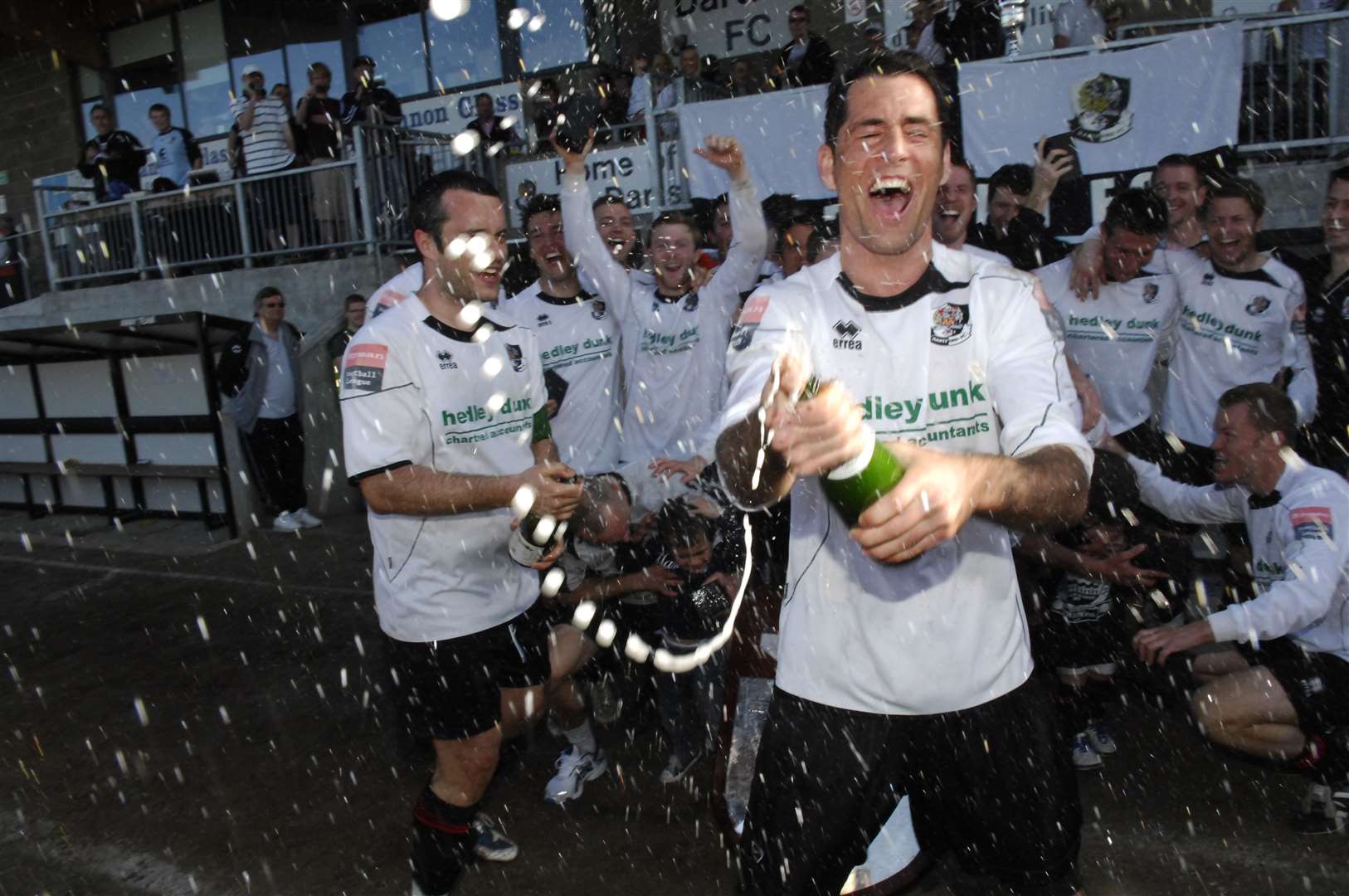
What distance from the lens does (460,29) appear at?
1839cm

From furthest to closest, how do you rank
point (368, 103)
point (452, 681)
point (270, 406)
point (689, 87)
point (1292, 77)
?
point (368, 103), point (689, 87), point (270, 406), point (1292, 77), point (452, 681)

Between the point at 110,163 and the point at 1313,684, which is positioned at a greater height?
the point at 110,163

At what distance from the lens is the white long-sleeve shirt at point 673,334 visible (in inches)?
211

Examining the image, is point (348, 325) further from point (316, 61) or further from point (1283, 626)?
point (316, 61)

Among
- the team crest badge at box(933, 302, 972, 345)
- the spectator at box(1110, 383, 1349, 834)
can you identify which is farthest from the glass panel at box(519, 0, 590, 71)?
the team crest badge at box(933, 302, 972, 345)

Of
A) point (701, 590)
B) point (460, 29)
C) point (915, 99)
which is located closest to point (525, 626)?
point (701, 590)

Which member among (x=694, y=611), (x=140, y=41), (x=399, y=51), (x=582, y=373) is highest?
(x=140, y=41)

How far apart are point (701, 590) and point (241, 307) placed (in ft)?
35.7

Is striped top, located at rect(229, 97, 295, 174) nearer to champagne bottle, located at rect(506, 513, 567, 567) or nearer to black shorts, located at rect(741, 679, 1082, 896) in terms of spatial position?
champagne bottle, located at rect(506, 513, 567, 567)

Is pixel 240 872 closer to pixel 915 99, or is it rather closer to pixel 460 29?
pixel 915 99

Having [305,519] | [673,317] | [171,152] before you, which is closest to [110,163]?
[171,152]

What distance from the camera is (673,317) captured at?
18.0 feet

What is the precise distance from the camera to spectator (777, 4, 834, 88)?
11.9 m

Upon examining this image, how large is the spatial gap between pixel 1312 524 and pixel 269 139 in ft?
42.8
